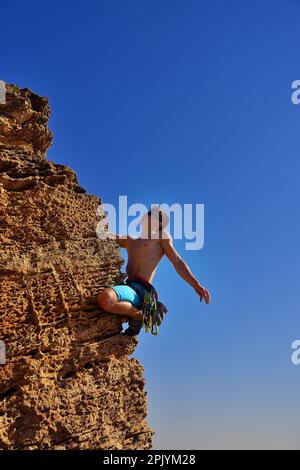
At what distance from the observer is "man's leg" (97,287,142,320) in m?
4.58

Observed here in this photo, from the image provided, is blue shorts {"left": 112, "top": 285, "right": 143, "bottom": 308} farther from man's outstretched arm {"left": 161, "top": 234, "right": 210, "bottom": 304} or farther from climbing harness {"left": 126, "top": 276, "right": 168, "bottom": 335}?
man's outstretched arm {"left": 161, "top": 234, "right": 210, "bottom": 304}

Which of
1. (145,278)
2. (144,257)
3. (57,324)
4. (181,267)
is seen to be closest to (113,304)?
(57,324)

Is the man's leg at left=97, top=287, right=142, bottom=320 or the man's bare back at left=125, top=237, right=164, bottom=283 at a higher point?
the man's bare back at left=125, top=237, right=164, bottom=283

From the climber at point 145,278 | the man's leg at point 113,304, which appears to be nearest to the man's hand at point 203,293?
the climber at point 145,278

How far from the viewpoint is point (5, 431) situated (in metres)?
3.73

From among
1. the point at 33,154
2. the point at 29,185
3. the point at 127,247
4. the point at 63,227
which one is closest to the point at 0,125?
the point at 33,154

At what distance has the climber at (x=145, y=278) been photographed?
4.69 m

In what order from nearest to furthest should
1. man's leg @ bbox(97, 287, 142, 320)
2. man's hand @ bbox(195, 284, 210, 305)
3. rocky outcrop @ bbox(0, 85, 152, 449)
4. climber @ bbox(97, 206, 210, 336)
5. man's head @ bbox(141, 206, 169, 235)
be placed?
rocky outcrop @ bbox(0, 85, 152, 449), man's leg @ bbox(97, 287, 142, 320), climber @ bbox(97, 206, 210, 336), man's hand @ bbox(195, 284, 210, 305), man's head @ bbox(141, 206, 169, 235)

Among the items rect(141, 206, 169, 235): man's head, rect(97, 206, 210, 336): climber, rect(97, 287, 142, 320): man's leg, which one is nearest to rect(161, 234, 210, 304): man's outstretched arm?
rect(97, 206, 210, 336): climber

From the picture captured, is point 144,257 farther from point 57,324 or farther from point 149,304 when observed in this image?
point 57,324

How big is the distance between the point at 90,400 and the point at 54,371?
39 cm

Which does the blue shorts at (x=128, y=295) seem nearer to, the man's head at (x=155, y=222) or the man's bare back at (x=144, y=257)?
the man's bare back at (x=144, y=257)

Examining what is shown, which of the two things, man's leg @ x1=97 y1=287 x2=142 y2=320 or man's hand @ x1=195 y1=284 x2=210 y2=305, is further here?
man's hand @ x1=195 y1=284 x2=210 y2=305

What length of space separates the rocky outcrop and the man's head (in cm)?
61
